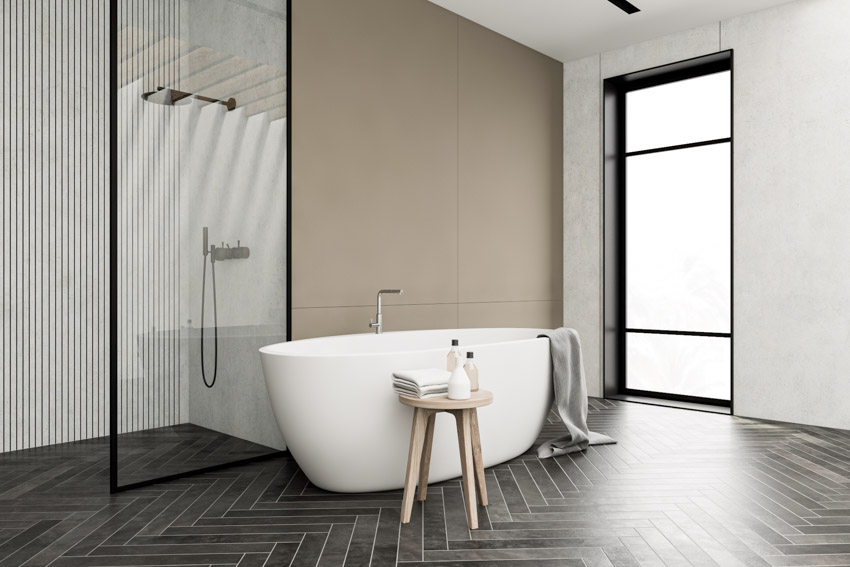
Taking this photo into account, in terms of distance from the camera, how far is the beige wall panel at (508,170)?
4.81 metres

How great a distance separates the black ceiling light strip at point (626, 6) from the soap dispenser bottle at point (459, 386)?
2978 mm

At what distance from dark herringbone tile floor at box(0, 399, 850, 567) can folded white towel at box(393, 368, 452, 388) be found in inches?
21.5

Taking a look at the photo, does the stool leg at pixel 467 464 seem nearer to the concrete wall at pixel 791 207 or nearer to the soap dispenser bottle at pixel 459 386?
the soap dispenser bottle at pixel 459 386

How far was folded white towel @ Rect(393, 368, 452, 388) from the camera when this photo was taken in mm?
2607

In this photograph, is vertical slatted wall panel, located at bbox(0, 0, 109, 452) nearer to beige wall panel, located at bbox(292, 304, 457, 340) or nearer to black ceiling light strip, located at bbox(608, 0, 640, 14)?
beige wall panel, located at bbox(292, 304, 457, 340)

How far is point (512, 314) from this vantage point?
5.16m

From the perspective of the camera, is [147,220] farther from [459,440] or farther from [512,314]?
[512,314]

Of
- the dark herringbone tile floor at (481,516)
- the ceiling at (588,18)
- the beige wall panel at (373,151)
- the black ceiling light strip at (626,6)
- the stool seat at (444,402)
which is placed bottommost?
the dark herringbone tile floor at (481,516)

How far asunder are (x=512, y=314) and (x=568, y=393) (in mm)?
1592

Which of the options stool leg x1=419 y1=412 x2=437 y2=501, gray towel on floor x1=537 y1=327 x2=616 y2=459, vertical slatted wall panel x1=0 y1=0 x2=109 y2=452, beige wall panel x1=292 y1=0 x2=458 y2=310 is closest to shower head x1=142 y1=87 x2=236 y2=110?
beige wall panel x1=292 y1=0 x2=458 y2=310

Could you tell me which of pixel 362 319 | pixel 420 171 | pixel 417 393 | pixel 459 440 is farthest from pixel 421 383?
pixel 420 171

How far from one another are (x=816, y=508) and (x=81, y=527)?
301cm

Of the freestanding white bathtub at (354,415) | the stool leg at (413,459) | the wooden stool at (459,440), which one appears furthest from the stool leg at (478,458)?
the freestanding white bathtub at (354,415)

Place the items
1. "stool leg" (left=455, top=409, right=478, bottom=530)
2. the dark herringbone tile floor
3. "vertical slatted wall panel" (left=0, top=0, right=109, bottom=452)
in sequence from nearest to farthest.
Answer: the dark herringbone tile floor
"stool leg" (left=455, top=409, right=478, bottom=530)
"vertical slatted wall panel" (left=0, top=0, right=109, bottom=452)
